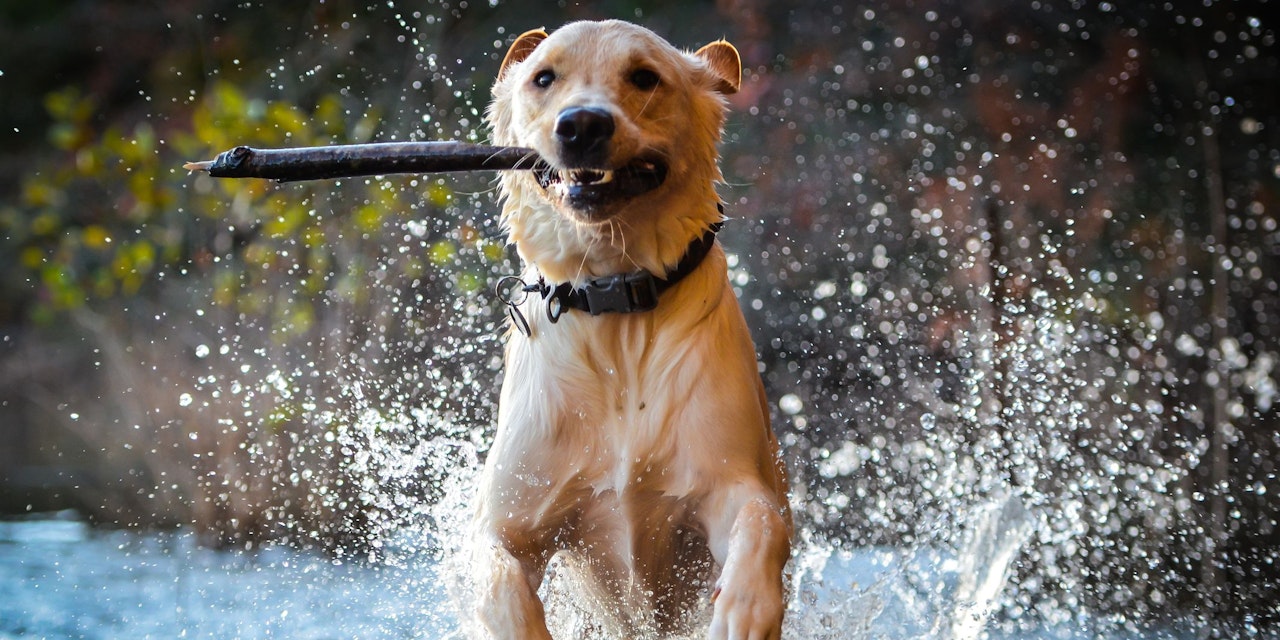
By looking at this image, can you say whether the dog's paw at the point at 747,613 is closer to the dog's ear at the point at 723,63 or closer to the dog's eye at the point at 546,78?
the dog's eye at the point at 546,78

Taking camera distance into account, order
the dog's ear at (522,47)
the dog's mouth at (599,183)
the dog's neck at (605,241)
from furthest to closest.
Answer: the dog's ear at (522,47) → the dog's neck at (605,241) → the dog's mouth at (599,183)

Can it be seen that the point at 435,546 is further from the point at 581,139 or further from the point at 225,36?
the point at 225,36

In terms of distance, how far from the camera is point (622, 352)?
8.20 ft

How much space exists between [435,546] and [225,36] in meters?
4.02

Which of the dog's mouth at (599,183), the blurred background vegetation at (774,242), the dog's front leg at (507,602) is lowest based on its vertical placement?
the blurred background vegetation at (774,242)

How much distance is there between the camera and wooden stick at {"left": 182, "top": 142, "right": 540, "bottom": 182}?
2.24m

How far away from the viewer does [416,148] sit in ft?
7.65

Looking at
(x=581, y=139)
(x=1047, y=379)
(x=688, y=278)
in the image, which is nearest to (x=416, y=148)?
(x=581, y=139)

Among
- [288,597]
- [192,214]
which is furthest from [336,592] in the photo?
[192,214]

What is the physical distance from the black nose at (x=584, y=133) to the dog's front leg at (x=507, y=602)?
0.82 m

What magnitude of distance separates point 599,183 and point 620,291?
27 centimetres

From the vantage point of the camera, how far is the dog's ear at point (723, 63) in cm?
280

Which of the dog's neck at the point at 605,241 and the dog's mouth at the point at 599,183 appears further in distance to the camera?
the dog's neck at the point at 605,241

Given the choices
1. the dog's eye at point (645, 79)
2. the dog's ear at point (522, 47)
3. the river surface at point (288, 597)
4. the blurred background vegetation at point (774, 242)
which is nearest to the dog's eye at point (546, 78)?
the dog's eye at point (645, 79)
